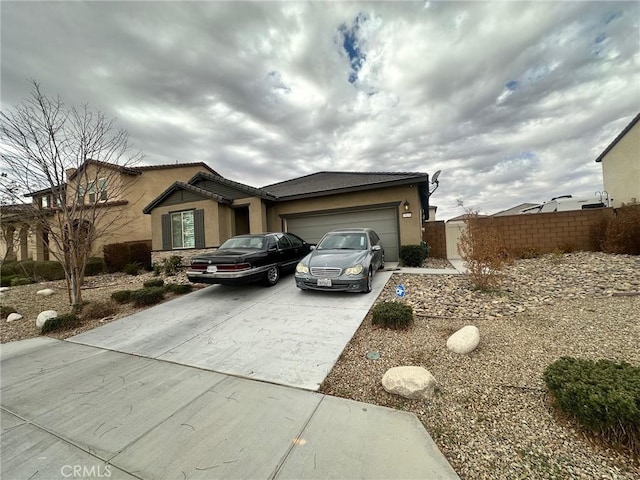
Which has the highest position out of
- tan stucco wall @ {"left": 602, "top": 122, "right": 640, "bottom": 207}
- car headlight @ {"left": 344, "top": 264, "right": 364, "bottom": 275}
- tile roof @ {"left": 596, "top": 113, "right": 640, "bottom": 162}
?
tile roof @ {"left": 596, "top": 113, "right": 640, "bottom": 162}

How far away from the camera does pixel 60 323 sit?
5.07 meters

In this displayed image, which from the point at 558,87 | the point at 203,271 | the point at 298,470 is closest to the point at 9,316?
the point at 203,271

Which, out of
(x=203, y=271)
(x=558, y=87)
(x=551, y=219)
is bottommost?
(x=203, y=271)

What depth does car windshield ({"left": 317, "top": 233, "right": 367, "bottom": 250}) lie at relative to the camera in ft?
22.3

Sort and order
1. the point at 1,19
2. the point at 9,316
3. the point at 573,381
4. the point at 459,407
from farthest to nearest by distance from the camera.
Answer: the point at 9,316 < the point at 1,19 < the point at 459,407 < the point at 573,381

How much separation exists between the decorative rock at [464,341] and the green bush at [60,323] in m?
7.21

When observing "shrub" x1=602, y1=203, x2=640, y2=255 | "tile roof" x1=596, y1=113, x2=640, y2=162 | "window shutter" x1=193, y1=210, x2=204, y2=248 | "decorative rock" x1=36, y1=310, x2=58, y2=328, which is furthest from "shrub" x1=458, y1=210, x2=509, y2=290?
"tile roof" x1=596, y1=113, x2=640, y2=162

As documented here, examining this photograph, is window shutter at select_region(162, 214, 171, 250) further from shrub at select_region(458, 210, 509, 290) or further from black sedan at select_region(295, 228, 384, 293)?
shrub at select_region(458, 210, 509, 290)

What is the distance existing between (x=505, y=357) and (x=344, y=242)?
14.8 feet

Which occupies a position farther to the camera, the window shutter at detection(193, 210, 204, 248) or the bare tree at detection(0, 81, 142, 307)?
the window shutter at detection(193, 210, 204, 248)

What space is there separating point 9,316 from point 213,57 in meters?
8.49

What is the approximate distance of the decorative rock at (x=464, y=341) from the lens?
3.20 m

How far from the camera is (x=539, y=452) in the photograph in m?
1.78

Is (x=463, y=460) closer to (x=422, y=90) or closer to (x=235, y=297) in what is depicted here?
(x=235, y=297)
